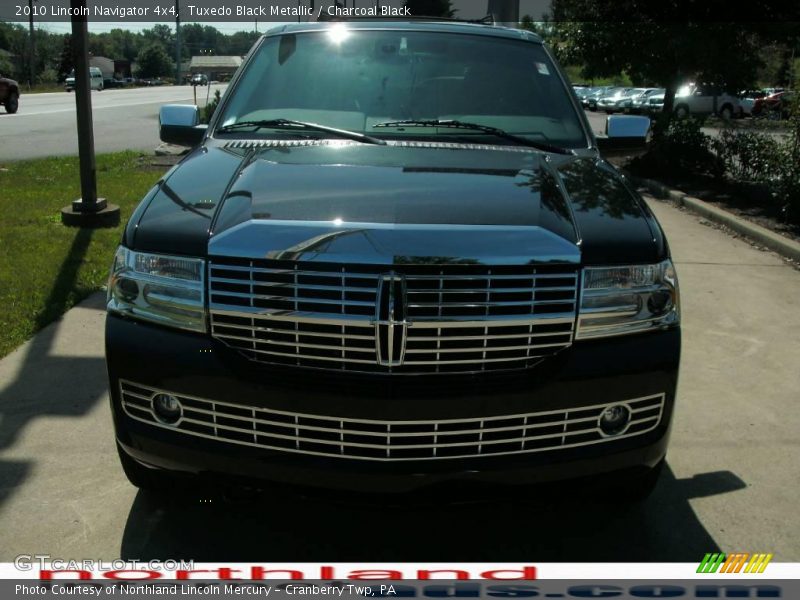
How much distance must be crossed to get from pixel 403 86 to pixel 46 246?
4620 mm

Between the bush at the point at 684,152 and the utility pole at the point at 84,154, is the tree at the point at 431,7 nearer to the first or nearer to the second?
the bush at the point at 684,152

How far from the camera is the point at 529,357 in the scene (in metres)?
2.85

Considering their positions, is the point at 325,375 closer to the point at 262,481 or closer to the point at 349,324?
the point at 349,324

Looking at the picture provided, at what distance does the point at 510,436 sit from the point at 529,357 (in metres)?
0.26

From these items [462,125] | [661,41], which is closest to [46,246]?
[462,125]

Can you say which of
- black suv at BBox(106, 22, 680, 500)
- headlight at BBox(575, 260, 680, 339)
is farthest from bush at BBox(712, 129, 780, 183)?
black suv at BBox(106, 22, 680, 500)

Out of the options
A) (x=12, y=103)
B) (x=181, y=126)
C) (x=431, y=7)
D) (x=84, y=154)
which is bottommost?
(x=12, y=103)

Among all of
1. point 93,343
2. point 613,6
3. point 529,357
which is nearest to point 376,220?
point 529,357

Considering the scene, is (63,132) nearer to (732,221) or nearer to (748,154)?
(748,154)

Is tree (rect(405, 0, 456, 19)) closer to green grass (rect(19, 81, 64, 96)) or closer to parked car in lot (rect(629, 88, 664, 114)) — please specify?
parked car in lot (rect(629, 88, 664, 114))

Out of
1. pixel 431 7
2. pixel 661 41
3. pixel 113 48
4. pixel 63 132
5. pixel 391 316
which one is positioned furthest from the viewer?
pixel 113 48

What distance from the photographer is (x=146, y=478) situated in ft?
10.9

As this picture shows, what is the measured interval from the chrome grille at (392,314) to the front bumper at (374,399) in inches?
2.2

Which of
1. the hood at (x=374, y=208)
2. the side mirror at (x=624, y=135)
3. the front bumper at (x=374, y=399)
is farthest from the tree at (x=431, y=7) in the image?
the front bumper at (x=374, y=399)
